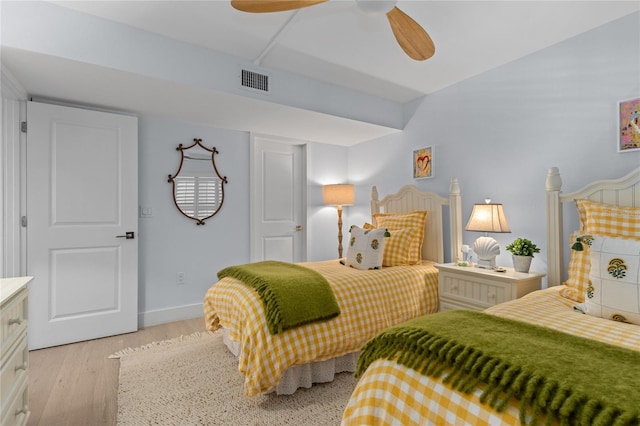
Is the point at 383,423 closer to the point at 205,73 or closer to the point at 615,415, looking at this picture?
the point at 615,415

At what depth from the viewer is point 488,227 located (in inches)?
101

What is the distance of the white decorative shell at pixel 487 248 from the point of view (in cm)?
255

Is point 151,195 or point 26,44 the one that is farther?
point 151,195

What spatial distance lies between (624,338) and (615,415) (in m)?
0.70

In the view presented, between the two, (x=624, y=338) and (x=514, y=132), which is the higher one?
(x=514, y=132)

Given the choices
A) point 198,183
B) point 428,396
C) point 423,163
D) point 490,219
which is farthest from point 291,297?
point 423,163

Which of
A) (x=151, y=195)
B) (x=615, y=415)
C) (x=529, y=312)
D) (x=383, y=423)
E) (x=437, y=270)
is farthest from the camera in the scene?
(x=151, y=195)

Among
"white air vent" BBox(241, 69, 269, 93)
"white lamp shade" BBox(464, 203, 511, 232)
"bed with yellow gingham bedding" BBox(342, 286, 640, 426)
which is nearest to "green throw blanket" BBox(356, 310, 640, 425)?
"bed with yellow gingham bedding" BBox(342, 286, 640, 426)

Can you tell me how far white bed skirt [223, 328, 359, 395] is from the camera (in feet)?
6.52

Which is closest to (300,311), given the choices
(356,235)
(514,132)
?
(356,235)

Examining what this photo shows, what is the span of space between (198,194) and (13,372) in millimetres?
2312

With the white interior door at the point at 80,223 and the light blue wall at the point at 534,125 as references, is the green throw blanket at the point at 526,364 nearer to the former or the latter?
the light blue wall at the point at 534,125

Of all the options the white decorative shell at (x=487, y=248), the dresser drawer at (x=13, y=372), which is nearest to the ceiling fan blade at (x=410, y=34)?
the white decorative shell at (x=487, y=248)

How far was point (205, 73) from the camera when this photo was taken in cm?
258
